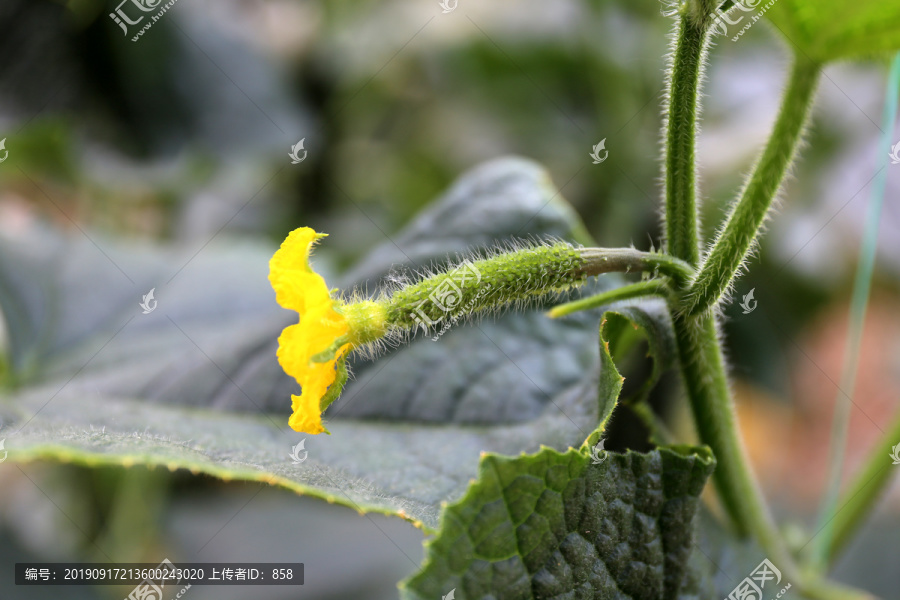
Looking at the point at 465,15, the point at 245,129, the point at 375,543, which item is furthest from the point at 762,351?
the point at 245,129

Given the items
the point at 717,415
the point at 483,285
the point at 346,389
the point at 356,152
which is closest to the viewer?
the point at 483,285

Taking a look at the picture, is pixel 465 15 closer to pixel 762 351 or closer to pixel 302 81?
pixel 302 81

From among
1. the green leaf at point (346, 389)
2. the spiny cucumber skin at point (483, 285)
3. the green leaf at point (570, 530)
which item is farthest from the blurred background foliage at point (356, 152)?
the spiny cucumber skin at point (483, 285)

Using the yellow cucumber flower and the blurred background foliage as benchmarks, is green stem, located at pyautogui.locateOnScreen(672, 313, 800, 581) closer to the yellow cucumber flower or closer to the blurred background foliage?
the yellow cucumber flower

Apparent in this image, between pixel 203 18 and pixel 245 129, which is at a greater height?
pixel 203 18

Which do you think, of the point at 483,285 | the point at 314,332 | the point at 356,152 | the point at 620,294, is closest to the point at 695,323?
the point at 620,294

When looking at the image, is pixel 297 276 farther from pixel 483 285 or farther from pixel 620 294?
pixel 620 294
